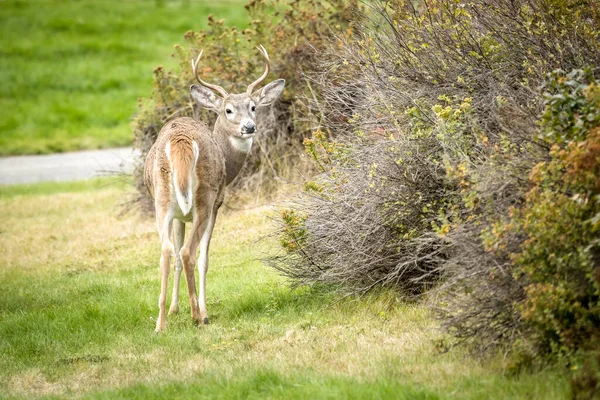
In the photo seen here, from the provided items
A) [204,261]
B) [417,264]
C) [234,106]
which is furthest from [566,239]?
[234,106]

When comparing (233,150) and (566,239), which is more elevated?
(566,239)

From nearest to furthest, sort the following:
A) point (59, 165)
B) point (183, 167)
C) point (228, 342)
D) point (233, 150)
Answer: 1. point (228, 342)
2. point (183, 167)
3. point (233, 150)
4. point (59, 165)

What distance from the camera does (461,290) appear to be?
261 inches

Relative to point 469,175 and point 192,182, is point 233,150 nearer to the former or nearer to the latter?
point 192,182

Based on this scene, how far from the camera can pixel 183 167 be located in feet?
27.5

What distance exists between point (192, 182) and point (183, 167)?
27cm

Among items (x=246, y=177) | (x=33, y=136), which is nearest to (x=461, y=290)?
(x=246, y=177)

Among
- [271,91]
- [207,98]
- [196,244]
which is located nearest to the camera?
[196,244]

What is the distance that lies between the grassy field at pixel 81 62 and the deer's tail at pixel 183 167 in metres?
18.1

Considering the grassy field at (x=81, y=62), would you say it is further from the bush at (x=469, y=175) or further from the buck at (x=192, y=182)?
the bush at (x=469, y=175)

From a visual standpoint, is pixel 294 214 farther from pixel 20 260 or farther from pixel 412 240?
pixel 20 260

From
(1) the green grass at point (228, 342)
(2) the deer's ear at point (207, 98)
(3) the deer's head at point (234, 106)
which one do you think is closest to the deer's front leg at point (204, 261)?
(1) the green grass at point (228, 342)

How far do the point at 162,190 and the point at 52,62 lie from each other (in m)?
29.6

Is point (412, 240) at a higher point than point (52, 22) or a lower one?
higher
